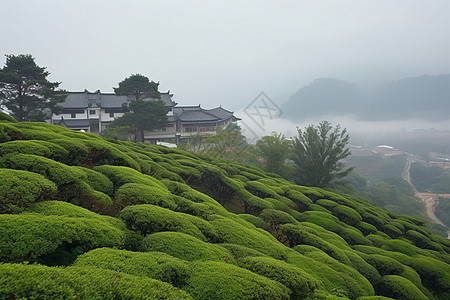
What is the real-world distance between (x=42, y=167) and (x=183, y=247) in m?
3.15

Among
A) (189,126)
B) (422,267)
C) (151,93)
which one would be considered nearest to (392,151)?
(189,126)

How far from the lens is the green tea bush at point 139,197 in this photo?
523cm

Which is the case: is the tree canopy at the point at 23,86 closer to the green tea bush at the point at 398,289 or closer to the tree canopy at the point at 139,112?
the tree canopy at the point at 139,112

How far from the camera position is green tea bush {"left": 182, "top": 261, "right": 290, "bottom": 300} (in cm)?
318

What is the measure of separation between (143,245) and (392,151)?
11546cm

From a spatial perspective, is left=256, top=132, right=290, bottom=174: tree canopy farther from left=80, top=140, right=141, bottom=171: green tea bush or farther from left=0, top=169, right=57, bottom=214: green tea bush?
left=0, top=169, right=57, bottom=214: green tea bush

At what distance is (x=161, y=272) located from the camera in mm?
3186

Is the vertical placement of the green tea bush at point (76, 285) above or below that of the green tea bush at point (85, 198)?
below

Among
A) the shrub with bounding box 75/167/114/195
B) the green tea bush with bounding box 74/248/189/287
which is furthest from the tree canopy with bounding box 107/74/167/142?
the green tea bush with bounding box 74/248/189/287

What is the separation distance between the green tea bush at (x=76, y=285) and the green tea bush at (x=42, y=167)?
2.69 m

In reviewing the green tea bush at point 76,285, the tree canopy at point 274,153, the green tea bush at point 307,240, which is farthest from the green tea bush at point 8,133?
the tree canopy at point 274,153

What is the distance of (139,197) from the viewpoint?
207 inches

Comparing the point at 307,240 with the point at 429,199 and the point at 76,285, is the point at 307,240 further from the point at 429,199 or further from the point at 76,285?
the point at 429,199

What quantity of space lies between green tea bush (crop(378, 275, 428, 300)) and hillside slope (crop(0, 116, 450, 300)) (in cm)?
2
